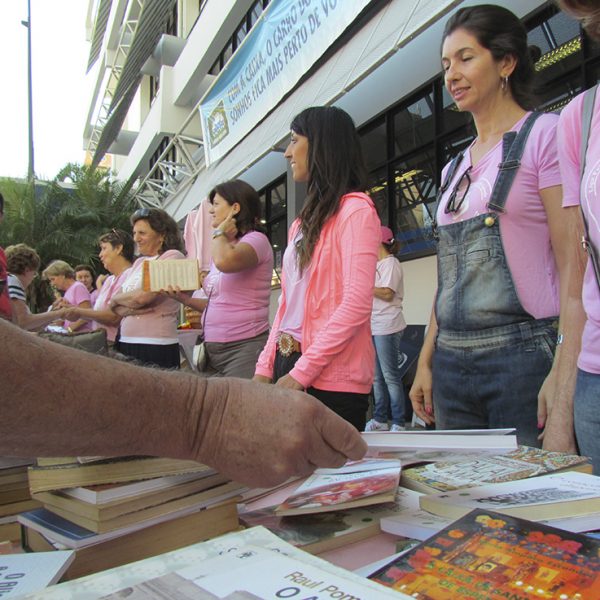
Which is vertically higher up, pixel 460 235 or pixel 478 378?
pixel 460 235

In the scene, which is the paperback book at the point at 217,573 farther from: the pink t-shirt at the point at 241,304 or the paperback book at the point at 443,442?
the pink t-shirt at the point at 241,304

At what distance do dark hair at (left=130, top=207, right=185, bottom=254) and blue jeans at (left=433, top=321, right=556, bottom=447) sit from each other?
2.55 meters

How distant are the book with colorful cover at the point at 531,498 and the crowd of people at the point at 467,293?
160 mm

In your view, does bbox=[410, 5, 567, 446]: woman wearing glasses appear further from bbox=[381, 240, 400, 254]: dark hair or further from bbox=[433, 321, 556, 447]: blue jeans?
bbox=[381, 240, 400, 254]: dark hair

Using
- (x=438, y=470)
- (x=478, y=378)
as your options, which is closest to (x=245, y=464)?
(x=438, y=470)

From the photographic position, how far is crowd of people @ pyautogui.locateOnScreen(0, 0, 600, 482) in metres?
0.69

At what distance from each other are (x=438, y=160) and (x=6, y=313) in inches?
160

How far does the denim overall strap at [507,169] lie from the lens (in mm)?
1370

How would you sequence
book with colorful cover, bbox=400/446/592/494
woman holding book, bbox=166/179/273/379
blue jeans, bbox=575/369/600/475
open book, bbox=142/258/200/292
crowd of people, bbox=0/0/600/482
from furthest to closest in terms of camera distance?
open book, bbox=142/258/200/292
woman holding book, bbox=166/179/273/379
blue jeans, bbox=575/369/600/475
book with colorful cover, bbox=400/446/592/494
crowd of people, bbox=0/0/600/482

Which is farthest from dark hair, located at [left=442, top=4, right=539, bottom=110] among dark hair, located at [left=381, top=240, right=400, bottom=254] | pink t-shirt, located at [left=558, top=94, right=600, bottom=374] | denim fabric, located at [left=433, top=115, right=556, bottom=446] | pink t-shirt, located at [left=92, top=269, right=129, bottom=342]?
dark hair, located at [left=381, top=240, right=400, bottom=254]

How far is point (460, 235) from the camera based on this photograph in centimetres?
147

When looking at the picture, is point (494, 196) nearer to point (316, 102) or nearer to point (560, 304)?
point (560, 304)

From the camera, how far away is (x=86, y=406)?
572 mm

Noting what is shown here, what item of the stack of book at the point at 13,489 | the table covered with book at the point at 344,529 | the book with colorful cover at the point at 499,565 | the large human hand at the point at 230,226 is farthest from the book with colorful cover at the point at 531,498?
the large human hand at the point at 230,226
